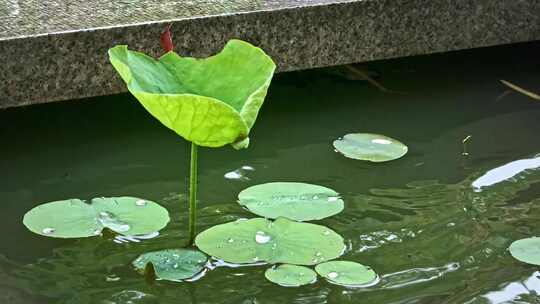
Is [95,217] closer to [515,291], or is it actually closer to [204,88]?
[204,88]

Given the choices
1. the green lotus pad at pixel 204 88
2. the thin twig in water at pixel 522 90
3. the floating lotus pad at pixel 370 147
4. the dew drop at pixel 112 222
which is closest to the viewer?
the green lotus pad at pixel 204 88

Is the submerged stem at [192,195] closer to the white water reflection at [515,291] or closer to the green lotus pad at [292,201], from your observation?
the green lotus pad at [292,201]

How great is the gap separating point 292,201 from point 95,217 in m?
0.36

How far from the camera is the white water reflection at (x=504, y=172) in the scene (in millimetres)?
1871

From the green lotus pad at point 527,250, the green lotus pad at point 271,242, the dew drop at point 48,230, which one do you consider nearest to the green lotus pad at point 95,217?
the dew drop at point 48,230

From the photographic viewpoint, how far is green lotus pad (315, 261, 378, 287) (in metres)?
1.49

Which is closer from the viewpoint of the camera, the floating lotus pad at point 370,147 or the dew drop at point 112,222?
the dew drop at point 112,222

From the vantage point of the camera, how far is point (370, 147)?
200 cm

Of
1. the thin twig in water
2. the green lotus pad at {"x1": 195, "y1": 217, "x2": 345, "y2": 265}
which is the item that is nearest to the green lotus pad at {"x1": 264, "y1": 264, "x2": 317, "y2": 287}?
the green lotus pad at {"x1": 195, "y1": 217, "x2": 345, "y2": 265}

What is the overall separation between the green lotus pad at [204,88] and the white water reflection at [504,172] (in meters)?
0.59

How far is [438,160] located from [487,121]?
0.27 metres

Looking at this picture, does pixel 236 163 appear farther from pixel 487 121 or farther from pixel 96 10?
pixel 487 121

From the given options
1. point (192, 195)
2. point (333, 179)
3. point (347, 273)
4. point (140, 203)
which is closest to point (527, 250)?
point (347, 273)

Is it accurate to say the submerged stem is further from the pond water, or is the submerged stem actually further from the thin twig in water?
the thin twig in water
